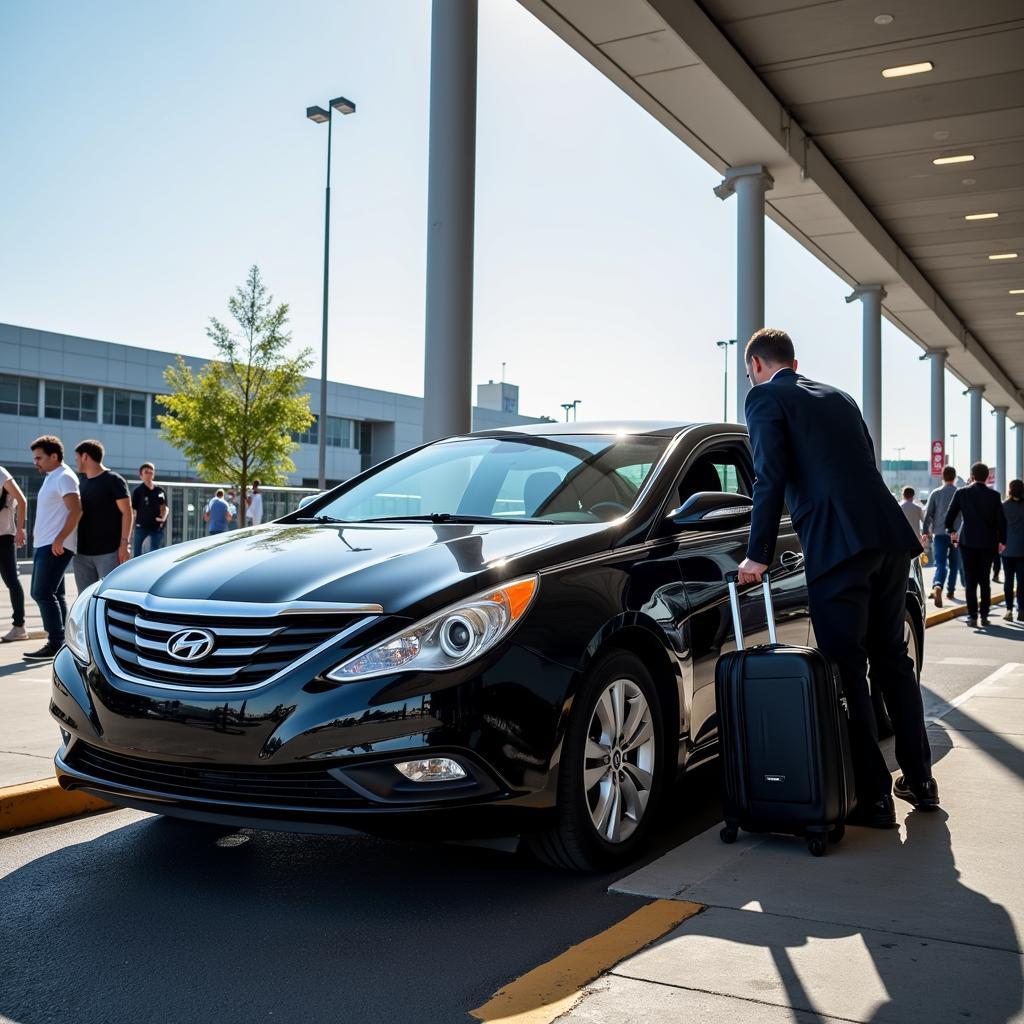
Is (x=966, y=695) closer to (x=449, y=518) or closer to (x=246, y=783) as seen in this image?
(x=449, y=518)

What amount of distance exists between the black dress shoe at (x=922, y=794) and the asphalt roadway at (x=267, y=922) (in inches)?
31.0

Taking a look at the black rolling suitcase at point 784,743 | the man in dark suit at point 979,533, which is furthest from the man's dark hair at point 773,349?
the man in dark suit at point 979,533

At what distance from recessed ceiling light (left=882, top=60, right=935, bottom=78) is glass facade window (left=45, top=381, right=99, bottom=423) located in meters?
44.6

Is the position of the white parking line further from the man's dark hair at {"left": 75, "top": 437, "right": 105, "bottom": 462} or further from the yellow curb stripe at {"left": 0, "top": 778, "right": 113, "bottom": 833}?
the man's dark hair at {"left": 75, "top": 437, "right": 105, "bottom": 462}

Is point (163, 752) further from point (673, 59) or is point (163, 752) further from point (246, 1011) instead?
point (673, 59)

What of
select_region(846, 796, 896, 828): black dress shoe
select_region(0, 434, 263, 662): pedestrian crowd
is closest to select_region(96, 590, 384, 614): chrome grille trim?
select_region(846, 796, 896, 828): black dress shoe

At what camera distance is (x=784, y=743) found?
13.2 ft

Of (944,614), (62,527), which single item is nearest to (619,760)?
(62,527)

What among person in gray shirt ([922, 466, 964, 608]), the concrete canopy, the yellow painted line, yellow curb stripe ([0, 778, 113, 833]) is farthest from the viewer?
person in gray shirt ([922, 466, 964, 608])

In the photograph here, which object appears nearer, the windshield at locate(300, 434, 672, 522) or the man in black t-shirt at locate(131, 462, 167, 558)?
the windshield at locate(300, 434, 672, 522)

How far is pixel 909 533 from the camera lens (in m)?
4.50

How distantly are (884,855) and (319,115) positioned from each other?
87.5 feet

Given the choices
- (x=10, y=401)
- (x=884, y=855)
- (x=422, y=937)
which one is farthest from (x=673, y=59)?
(x=10, y=401)

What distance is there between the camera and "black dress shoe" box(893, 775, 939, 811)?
15.5 ft
